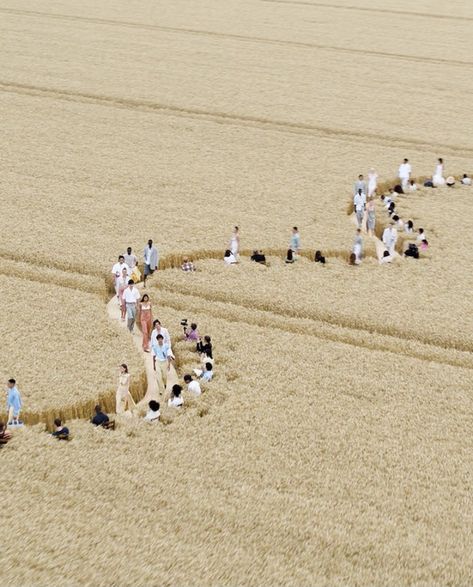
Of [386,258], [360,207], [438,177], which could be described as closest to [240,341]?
[386,258]

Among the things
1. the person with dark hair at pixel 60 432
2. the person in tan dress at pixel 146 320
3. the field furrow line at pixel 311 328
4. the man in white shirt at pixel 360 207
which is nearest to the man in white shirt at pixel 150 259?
the field furrow line at pixel 311 328

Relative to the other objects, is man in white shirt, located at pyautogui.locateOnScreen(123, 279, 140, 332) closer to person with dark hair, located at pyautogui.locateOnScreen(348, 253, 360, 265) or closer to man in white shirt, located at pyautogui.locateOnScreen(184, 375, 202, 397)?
man in white shirt, located at pyautogui.locateOnScreen(184, 375, 202, 397)

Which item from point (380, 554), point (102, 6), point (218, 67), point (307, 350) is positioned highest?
point (102, 6)

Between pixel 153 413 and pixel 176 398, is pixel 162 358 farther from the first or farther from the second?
pixel 153 413

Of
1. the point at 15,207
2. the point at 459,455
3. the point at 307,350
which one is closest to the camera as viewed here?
the point at 459,455

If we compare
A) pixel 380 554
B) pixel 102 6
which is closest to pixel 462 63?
pixel 102 6

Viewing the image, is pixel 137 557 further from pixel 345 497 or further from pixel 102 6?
pixel 102 6

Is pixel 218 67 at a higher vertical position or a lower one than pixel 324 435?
higher
